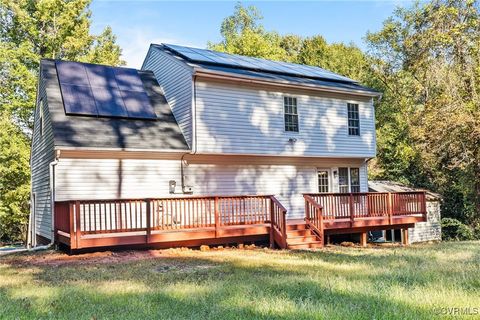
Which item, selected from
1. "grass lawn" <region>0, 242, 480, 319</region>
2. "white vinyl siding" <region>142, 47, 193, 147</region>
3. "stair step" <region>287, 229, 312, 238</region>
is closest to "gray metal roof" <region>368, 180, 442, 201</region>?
"stair step" <region>287, 229, 312, 238</region>

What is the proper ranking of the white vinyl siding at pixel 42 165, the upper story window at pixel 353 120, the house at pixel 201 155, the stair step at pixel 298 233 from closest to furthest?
the house at pixel 201 155
the stair step at pixel 298 233
the white vinyl siding at pixel 42 165
the upper story window at pixel 353 120

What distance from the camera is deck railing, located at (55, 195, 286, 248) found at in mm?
10398

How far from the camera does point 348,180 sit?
17.8 metres

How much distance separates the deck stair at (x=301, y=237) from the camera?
494 inches

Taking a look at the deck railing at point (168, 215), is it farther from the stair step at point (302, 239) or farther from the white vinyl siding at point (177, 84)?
the white vinyl siding at point (177, 84)

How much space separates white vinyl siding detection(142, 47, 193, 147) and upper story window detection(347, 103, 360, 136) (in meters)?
6.66

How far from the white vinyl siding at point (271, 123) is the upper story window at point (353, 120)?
173 millimetres

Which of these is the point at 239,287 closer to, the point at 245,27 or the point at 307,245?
the point at 307,245

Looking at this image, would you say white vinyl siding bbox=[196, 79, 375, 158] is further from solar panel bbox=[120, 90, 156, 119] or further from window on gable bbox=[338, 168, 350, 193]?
solar panel bbox=[120, 90, 156, 119]

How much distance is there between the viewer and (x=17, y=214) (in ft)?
75.4

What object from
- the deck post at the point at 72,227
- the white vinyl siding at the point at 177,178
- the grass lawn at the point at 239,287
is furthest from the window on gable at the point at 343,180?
the deck post at the point at 72,227

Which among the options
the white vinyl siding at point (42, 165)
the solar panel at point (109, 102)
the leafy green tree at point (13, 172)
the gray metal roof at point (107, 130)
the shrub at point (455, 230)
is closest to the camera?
the gray metal roof at point (107, 130)

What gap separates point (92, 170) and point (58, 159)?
0.97 meters

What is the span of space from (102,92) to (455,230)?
19185mm
